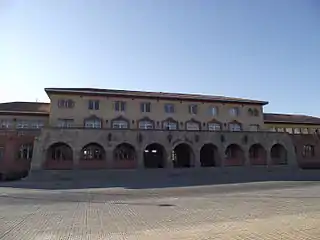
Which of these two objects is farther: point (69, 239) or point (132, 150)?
point (132, 150)

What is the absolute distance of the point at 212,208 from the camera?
1369 cm

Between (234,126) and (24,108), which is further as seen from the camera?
(234,126)

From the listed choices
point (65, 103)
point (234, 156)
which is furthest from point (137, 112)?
point (234, 156)

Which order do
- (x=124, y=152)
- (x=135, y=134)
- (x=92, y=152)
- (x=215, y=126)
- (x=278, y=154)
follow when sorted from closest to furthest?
(x=135, y=134) → (x=92, y=152) → (x=124, y=152) → (x=278, y=154) → (x=215, y=126)

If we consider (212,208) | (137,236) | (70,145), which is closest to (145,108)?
(70,145)

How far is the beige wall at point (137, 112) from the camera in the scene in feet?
148

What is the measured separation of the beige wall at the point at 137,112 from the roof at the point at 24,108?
3.45 metres

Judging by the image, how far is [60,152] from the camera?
1679 inches

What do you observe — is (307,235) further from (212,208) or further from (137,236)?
(212,208)

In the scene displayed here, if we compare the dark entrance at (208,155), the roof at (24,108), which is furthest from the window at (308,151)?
the roof at (24,108)

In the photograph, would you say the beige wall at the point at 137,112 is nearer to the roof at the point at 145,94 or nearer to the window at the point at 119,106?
the window at the point at 119,106

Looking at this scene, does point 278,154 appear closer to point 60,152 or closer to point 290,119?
point 290,119

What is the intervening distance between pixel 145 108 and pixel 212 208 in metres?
35.3

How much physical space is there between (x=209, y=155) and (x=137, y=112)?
467 inches
